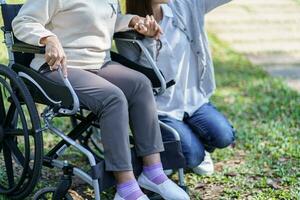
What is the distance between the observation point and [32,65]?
3.17 m

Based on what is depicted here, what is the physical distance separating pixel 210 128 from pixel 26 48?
1.15 meters

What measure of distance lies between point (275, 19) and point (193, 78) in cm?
438

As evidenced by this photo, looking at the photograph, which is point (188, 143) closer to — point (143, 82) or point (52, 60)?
point (143, 82)

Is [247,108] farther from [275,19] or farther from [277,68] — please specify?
[275,19]

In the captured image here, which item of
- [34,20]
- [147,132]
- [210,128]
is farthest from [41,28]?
[210,128]

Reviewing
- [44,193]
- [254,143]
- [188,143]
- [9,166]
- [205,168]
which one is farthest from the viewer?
[254,143]

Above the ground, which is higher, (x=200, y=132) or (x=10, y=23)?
(x=10, y=23)

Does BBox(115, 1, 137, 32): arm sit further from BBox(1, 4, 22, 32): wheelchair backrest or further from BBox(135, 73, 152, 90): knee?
BBox(1, 4, 22, 32): wheelchair backrest

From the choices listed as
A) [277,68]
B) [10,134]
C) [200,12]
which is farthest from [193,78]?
[277,68]

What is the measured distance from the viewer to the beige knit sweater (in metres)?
3.00

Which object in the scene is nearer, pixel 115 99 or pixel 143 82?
pixel 115 99

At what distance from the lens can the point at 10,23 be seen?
3201 millimetres

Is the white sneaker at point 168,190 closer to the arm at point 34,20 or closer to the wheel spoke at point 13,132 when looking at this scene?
the wheel spoke at point 13,132

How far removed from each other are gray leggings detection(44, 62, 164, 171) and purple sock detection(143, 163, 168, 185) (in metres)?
0.08
